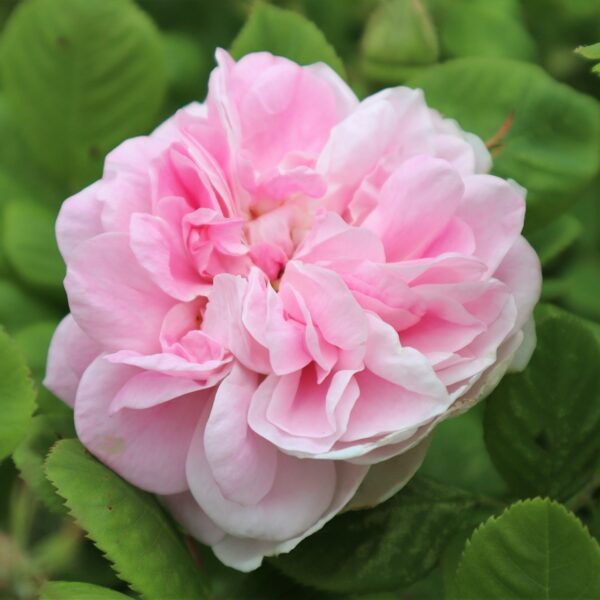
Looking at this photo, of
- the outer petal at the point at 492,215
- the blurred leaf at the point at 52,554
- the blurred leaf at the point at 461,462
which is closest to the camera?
the blurred leaf at the point at 52,554

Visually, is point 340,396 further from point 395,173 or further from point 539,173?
point 539,173

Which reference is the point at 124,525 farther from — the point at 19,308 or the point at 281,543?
the point at 19,308

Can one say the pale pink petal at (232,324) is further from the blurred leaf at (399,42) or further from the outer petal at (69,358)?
the blurred leaf at (399,42)

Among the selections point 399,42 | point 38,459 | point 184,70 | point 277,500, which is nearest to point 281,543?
point 277,500

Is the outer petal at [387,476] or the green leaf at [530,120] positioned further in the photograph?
the green leaf at [530,120]

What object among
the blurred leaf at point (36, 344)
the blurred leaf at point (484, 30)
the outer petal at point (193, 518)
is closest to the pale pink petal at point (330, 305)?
the outer petal at point (193, 518)
